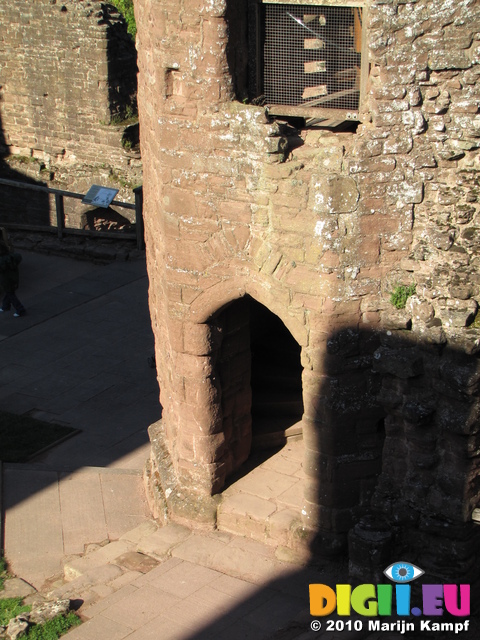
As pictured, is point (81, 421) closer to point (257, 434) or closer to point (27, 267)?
point (257, 434)

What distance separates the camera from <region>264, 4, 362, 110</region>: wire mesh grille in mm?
6641

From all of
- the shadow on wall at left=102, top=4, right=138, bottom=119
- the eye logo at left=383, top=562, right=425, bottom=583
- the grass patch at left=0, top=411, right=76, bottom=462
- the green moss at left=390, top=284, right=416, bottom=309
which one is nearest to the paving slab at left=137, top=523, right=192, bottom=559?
the eye logo at left=383, top=562, right=425, bottom=583

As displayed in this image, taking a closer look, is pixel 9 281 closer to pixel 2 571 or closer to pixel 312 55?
pixel 2 571

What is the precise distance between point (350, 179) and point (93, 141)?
12.5 meters

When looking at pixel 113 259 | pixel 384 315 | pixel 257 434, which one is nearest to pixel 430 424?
pixel 384 315

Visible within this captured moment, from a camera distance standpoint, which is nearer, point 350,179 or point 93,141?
point 350,179

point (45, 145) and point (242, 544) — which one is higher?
point (45, 145)

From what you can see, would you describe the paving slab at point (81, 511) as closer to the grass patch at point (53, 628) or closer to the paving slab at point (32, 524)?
the paving slab at point (32, 524)

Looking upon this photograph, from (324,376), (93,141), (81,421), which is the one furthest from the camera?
(93,141)

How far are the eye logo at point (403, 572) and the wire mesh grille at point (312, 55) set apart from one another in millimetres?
3227

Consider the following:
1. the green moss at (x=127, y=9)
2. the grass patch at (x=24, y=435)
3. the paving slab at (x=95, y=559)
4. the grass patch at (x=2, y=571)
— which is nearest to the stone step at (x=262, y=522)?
the paving slab at (x=95, y=559)

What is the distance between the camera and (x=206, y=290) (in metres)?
7.55

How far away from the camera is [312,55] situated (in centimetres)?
684

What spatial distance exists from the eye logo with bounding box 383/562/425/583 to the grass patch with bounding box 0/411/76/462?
4.77 m
